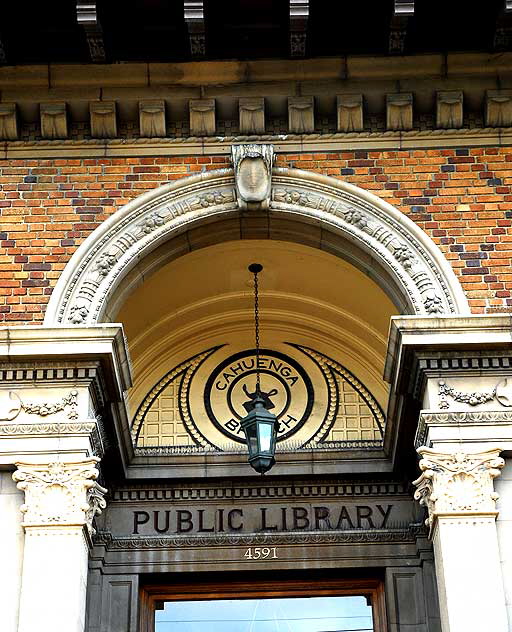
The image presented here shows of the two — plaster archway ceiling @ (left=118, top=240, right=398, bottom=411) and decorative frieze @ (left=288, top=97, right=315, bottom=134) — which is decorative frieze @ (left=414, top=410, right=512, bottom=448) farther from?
decorative frieze @ (left=288, top=97, right=315, bottom=134)

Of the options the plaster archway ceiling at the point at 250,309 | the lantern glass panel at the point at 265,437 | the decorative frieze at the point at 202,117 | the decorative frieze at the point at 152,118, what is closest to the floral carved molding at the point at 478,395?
the lantern glass panel at the point at 265,437

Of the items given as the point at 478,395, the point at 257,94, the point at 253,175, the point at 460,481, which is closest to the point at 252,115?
the point at 257,94

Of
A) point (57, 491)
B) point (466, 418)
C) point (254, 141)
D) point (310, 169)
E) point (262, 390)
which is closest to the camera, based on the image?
point (57, 491)

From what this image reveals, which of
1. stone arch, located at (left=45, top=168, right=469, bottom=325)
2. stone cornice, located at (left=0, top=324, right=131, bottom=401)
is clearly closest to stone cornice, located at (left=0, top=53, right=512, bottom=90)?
stone arch, located at (left=45, top=168, right=469, bottom=325)

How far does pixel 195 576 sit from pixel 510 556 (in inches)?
135

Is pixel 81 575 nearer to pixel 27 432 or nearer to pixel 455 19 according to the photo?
pixel 27 432

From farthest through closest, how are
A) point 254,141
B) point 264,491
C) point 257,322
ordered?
1. point 257,322
2. point 264,491
3. point 254,141

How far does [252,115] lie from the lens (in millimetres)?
11094

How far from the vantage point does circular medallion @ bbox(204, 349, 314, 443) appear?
40.8 feet

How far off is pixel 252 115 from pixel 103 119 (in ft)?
4.44

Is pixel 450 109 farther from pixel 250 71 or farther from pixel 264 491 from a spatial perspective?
pixel 264 491

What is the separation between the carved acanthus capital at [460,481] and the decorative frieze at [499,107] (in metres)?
3.22

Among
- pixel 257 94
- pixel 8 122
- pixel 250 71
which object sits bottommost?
pixel 8 122

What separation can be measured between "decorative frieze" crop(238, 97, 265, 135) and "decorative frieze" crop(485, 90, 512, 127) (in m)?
2.04
